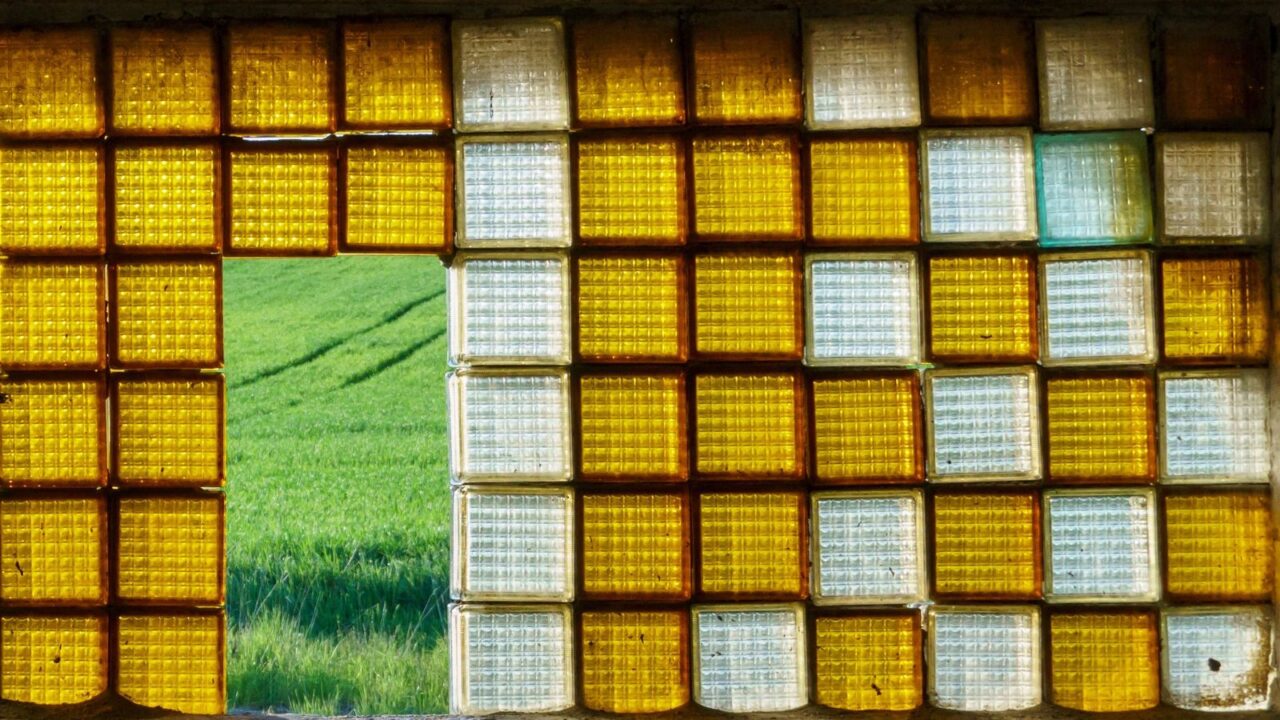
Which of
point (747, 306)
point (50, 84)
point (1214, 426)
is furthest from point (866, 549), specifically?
point (50, 84)

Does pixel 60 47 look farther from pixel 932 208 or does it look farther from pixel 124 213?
pixel 932 208

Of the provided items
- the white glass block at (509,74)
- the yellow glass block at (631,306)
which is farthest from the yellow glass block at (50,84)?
the yellow glass block at (631,306)

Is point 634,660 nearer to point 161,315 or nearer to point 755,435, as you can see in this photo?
point 755,435

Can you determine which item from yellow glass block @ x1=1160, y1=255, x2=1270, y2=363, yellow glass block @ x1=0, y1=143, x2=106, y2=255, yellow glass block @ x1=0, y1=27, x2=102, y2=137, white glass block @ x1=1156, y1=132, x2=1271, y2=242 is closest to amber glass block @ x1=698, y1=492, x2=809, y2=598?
yellow glass block @ x1=1160, y1=255, x2=1270, y2=363

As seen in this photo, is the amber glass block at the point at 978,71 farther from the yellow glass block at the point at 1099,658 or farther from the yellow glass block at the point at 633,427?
the yellow glass block at the point at 1099,658

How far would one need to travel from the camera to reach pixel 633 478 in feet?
9.57

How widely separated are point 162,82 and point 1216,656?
3.34m

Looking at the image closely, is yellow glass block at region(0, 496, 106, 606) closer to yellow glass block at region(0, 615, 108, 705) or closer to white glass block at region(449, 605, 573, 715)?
yellow glass block at region(0, 615, 108, 705)

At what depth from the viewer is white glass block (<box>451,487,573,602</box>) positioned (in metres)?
2.92

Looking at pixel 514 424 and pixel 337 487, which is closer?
pixel 514 424

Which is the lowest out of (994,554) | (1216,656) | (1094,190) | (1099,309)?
(1216,656)

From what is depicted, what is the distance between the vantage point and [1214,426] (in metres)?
2.93

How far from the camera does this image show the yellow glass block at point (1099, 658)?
2.93m

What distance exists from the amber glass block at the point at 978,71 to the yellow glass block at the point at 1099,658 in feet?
4.59
